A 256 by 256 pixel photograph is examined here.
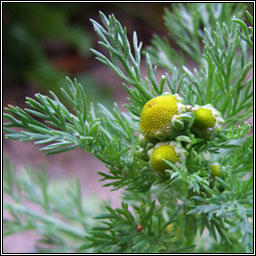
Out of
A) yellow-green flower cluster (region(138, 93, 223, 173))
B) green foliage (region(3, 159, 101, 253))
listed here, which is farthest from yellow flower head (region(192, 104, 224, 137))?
green foliage (region(3, 159, 101, 253))

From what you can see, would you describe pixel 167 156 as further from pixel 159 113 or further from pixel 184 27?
pixel 184 27

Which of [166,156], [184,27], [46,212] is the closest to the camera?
[166,156]

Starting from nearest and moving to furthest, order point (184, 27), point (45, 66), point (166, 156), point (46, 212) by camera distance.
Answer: point (166, 156)
point (184, 27)
point (46, 212)
point (45, 66)

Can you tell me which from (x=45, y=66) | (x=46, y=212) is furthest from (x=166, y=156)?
(x=45, y=66)

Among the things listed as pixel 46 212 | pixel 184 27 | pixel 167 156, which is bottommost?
pixel 46 212

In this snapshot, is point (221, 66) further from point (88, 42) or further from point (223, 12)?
point (88, 42)

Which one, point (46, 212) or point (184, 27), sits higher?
point (184, 27)

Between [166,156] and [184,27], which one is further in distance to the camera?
[184,27]

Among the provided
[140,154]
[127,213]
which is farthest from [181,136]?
[127,213]

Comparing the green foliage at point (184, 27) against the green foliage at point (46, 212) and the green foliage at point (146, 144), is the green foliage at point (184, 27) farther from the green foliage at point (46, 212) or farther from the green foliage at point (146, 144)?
the green foliage at point (46, 212)
